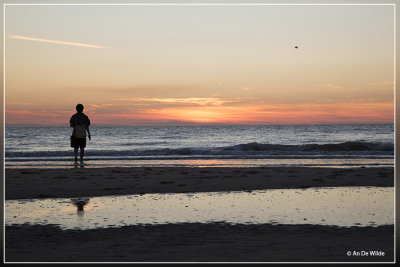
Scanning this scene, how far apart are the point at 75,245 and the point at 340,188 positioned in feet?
22.1

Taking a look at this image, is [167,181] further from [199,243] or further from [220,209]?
[199,243]

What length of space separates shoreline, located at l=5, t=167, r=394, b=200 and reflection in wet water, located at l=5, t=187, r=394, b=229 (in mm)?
745

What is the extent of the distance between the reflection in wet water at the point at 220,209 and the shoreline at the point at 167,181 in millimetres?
745

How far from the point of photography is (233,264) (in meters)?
4.62

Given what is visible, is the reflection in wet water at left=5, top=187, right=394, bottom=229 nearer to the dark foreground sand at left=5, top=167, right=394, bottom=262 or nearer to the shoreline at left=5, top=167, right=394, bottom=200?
the dark foreground sand at left=5, top=167, right=394, bottom=262

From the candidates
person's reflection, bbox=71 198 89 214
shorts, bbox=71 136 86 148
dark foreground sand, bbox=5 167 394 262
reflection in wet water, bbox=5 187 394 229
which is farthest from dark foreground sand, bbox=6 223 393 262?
shorts, bbox=71 136 86 148

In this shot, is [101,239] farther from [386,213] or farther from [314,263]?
[386,213]

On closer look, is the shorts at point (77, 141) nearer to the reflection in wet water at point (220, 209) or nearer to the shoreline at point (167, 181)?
the shoreline at point (167, 181)

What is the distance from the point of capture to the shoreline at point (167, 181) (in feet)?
32.1

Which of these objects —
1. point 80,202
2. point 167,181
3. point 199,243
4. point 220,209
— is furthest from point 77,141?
point 199,243

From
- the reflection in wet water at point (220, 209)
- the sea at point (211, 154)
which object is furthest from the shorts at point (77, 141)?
the reflection in wet water at point (220, 209)

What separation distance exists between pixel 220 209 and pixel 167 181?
12.5 feet

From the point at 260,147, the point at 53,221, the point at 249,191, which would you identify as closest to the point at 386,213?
the point at 249,191

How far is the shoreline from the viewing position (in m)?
9.77
